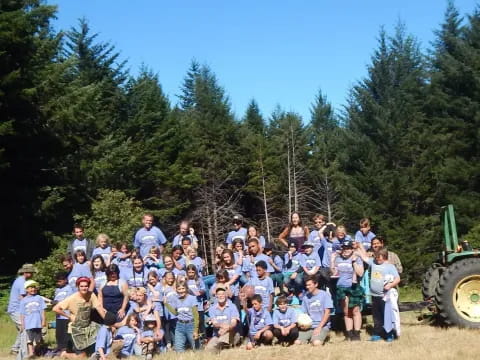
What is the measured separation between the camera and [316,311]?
402 inches

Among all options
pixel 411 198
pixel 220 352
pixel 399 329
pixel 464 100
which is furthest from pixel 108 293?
pixel 464 100

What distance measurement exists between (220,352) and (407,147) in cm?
2182

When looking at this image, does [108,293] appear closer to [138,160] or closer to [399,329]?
[399,329]

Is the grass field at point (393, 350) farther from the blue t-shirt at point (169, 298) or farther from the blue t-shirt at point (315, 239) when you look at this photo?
the blue t-shirt at point (315, 239)

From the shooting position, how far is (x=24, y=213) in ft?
69.5

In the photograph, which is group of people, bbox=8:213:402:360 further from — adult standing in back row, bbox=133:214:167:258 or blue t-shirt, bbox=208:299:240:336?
adult standing in back row, bbox=133:214:167:258

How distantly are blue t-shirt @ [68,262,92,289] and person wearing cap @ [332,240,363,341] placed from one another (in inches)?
174

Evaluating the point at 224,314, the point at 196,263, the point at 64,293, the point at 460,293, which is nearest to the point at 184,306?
the point at 224,314

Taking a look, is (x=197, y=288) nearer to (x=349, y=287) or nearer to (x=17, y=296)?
(x=349, y=287)

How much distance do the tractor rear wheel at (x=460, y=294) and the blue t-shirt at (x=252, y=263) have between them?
3.03m

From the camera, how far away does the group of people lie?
31.8 feet

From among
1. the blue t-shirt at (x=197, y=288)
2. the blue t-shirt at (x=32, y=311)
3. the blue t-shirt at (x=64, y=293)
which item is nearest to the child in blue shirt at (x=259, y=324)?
the blue t-shirt at (x=197, y=288)

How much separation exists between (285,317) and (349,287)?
1.30 meters

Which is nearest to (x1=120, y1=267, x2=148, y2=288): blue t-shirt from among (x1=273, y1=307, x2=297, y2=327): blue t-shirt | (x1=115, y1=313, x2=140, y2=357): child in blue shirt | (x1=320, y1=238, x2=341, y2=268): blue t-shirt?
(x1=115, y1=313, x2=140, y2=357): child in blue shirt
